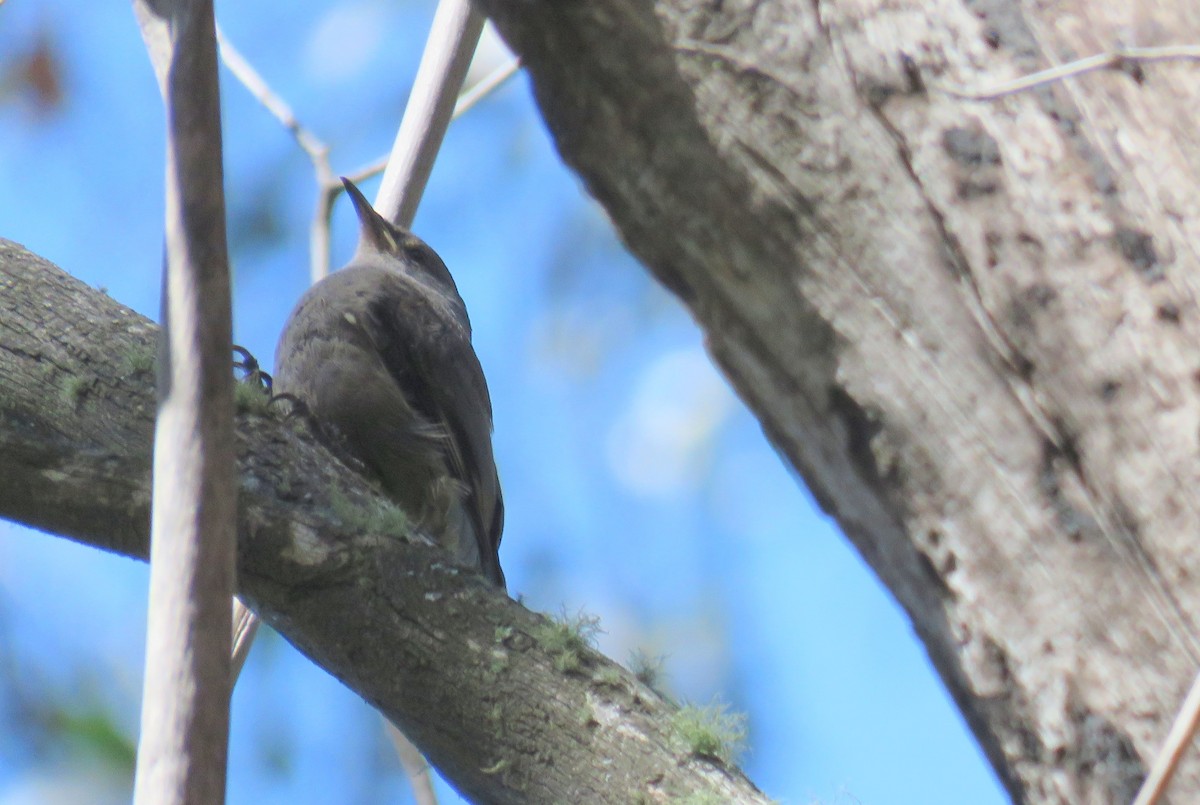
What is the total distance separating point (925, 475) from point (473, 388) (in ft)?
10.2

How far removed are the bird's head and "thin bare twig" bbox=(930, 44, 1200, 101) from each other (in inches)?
124

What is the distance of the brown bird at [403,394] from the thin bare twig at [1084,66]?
2.64m

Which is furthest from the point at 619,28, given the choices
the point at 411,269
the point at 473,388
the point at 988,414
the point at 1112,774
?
the point at 411,269

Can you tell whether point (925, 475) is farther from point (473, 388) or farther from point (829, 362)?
point (473, 388)

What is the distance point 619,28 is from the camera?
1.06 m

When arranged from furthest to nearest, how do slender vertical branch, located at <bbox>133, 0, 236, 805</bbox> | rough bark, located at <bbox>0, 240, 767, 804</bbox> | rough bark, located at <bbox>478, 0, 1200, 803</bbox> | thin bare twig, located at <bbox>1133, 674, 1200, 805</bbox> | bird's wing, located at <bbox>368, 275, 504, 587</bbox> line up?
bird's wing, located at <bbox>368, 275, 504, 587</bbox> < rough bark, located at <bbox>0, 240, 767, 804</bbox> < slender vertical branch, located at <bbox>133, 0, 236, 805</bbox> < rough bark, located at <bbox>478, 0, 1200, 803</bbox> < thin bare twig, located at <bbox>1133, 674, 1200, 805</bbox>

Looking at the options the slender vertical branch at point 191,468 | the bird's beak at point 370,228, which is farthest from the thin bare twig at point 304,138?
the slender vertical branch at point 191,468

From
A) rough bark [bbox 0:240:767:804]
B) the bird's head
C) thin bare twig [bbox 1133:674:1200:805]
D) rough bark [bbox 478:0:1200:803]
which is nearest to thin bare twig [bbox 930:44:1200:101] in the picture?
rough bark [bbox 478:0:1200:803]

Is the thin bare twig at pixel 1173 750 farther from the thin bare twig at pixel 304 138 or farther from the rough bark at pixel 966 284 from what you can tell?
the thin bare twig at pixel 304 138

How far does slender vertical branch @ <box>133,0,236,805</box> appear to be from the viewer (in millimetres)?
1166

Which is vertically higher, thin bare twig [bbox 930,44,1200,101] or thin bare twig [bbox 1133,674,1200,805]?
thin bare twig [bbox 930,44,1200,101]

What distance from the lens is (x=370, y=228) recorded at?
4.48 meters

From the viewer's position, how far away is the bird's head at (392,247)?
4.26m

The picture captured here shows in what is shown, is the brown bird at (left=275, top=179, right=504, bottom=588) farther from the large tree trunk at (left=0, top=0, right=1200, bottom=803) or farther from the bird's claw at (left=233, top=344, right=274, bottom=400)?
the large tree trunk at (left=0, top=0, right=1200, bottom=803)
